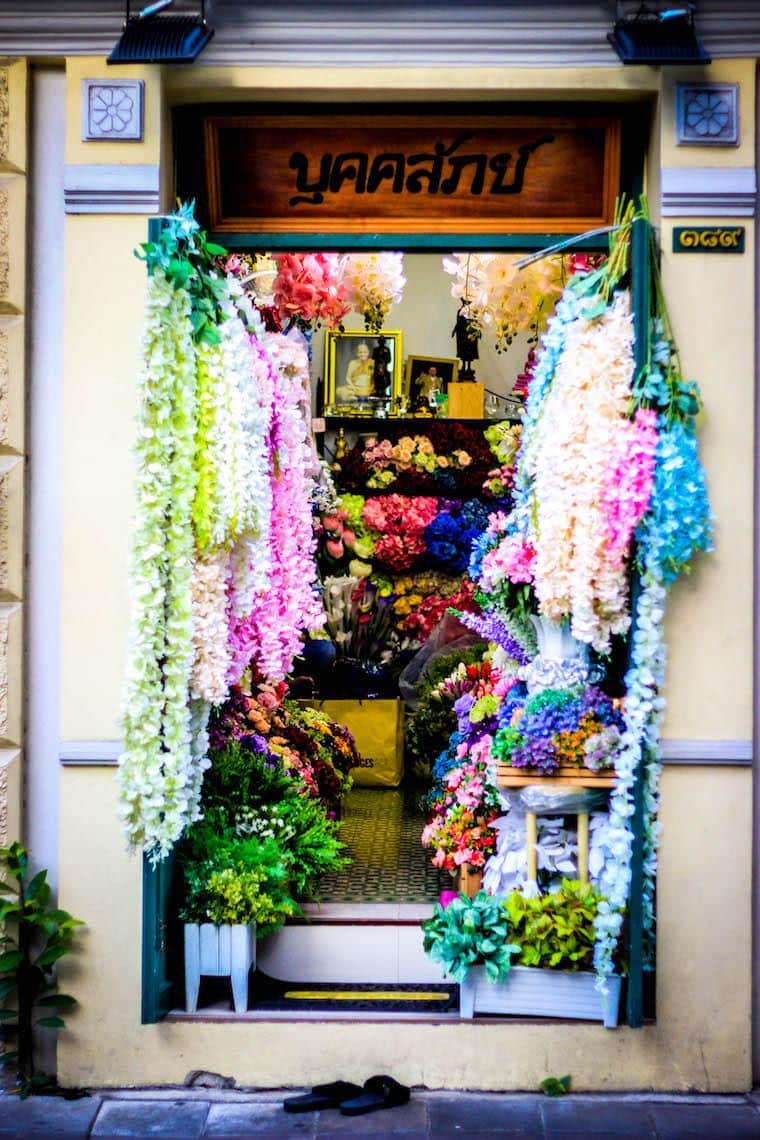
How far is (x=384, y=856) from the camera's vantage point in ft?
22.9

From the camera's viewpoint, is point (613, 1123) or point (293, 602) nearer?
point (613, 1123)

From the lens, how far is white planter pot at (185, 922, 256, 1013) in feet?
16.4

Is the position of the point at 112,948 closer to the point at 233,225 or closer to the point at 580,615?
the point at 580,615

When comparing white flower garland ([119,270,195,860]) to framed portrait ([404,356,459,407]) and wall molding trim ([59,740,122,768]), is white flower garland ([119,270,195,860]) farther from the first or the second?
framed portrait ([404,356,459,407])

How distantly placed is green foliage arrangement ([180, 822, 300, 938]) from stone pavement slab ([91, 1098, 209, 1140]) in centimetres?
66

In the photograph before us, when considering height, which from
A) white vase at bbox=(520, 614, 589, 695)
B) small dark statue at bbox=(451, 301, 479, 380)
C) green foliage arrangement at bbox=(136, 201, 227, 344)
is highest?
small dark statue at bbox=(451, 301, 479, 380)

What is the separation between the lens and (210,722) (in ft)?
19.1

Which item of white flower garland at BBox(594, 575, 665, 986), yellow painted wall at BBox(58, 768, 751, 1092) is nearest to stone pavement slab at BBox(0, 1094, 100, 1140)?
yellow painted wall at BBox(58, 768, 751, 1092)

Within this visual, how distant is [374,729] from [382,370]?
266cm

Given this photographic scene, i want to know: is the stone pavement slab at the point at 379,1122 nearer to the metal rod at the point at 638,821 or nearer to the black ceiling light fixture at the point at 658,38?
the metal rod at the point at 638,821

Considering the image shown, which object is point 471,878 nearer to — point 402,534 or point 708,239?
point 708,239

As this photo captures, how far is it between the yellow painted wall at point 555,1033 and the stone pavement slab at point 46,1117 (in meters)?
0.14

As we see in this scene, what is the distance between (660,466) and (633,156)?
4.58ft

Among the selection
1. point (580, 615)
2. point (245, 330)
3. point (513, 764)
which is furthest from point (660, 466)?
point (245, 330)
